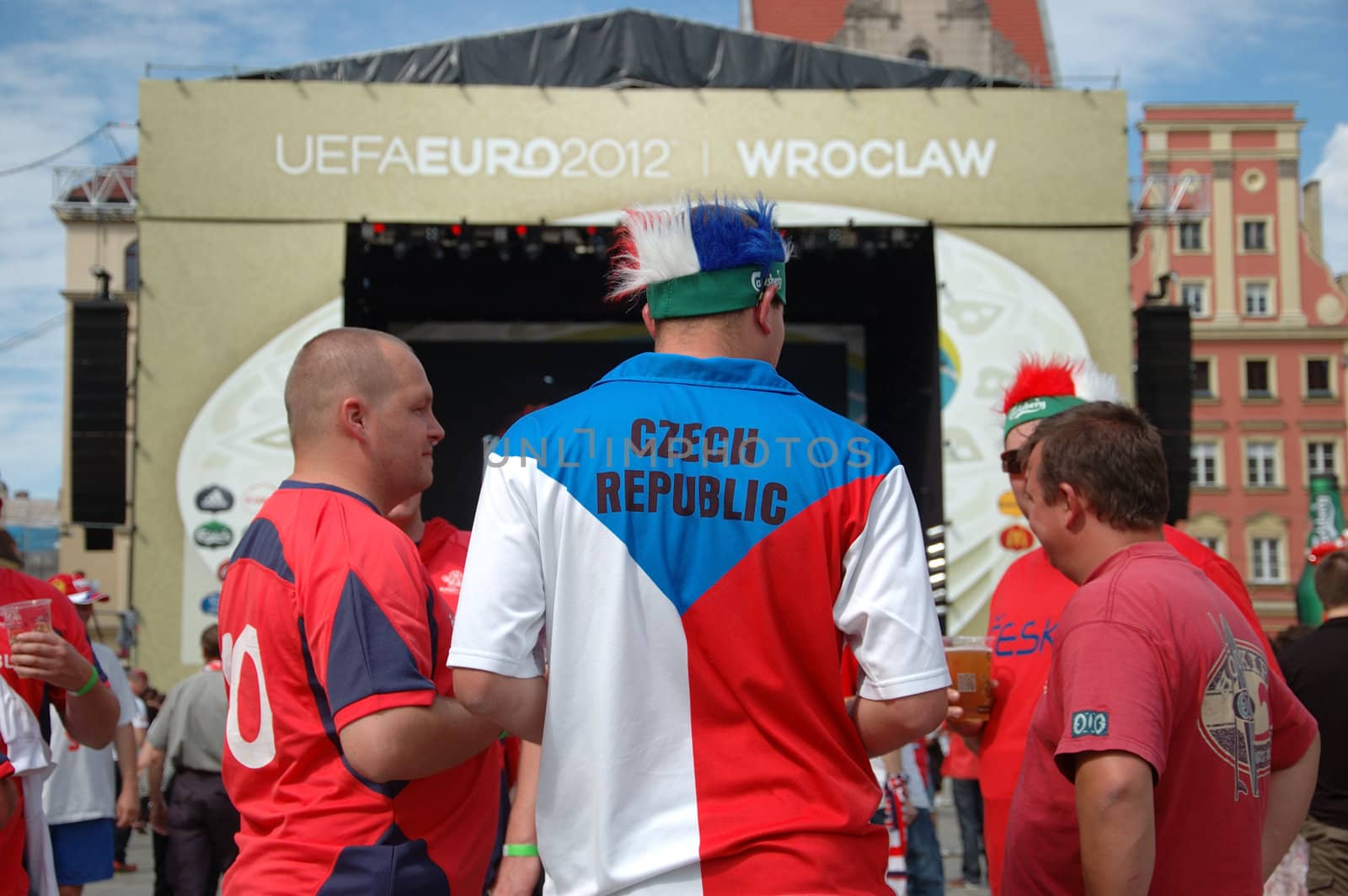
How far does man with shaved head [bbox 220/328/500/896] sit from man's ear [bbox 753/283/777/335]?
74 centimetres

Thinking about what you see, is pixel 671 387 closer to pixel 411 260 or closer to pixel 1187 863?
pixel 1187 863

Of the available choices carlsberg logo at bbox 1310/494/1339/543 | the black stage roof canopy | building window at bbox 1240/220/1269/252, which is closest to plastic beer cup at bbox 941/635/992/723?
the black stage roof canopy

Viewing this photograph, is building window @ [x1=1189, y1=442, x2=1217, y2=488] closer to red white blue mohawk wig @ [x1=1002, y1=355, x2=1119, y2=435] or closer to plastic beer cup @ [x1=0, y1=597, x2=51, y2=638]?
red white blue mohawk wig @ [x1=1002, y1=355, x2=1119, y2=435]

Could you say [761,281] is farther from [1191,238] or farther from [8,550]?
[1191,238]

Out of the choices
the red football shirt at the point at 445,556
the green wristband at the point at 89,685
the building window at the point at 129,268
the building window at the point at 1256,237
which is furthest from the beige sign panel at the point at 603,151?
the building window at the point at 1256,237

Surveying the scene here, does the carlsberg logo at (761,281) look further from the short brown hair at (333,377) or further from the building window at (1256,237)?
the building window at (1256,237)

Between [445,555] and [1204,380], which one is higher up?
[1204,380]

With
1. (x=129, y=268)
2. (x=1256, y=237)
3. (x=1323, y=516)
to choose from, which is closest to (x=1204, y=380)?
(x=1256, y=237)

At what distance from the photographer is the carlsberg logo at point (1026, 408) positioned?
11.6 ft

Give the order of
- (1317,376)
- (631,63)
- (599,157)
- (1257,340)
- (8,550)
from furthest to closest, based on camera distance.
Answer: (1317,376) < (1257,340) < (631,63) < (599,157) < (8,550)

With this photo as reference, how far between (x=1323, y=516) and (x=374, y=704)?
3012cm

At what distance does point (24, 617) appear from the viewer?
2.96 meters

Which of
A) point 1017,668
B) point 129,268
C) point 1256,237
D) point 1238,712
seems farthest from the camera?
point 1256,237

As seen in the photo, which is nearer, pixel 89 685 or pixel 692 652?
pixel 692 652
